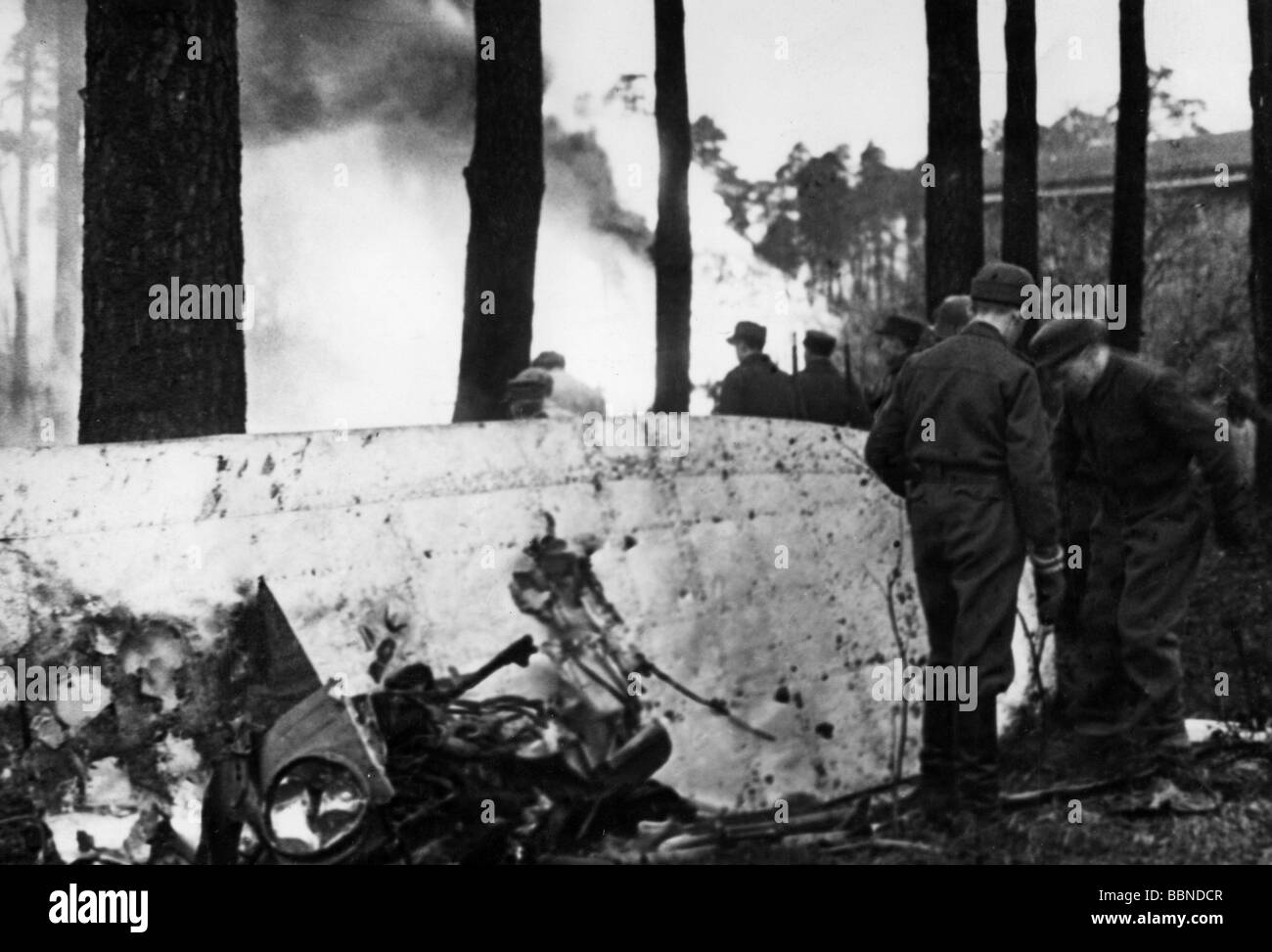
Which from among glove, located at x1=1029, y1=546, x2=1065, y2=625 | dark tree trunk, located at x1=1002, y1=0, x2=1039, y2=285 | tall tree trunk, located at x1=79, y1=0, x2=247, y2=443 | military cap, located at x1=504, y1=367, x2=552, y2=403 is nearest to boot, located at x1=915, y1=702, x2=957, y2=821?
glove, located at x1=1029, y1=546, x2=1065, y2=625

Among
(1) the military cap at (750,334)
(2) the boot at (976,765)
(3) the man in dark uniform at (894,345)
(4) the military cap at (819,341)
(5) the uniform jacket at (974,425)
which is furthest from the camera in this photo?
(4) the military cap at (819,341)

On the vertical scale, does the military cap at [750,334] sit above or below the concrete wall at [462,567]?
above

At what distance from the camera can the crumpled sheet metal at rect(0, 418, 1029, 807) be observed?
4602 millimetres

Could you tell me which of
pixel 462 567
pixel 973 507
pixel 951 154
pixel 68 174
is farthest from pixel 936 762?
pixel 68 174

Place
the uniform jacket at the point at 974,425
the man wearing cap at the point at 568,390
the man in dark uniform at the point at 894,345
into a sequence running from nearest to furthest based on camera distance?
the uniform jacket at the point at 974,425
the man wearing cap at the point at 568,390
the man in dark uniform at the point at 894,345

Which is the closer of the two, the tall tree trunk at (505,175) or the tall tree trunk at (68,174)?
the tall tree trunk at (68,174)

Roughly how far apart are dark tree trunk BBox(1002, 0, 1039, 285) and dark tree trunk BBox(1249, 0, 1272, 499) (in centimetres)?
80

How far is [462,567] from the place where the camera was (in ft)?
15.7

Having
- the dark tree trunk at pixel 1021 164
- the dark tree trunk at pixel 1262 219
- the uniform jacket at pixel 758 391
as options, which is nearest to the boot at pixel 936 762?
the uniform jacket at pixel 758 391

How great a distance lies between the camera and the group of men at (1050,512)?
515 centimetres

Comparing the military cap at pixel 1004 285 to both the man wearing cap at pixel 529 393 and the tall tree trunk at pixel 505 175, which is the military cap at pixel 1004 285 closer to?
the man wearing cap at pixel 529 393

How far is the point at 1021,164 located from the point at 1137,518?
1.61 m
